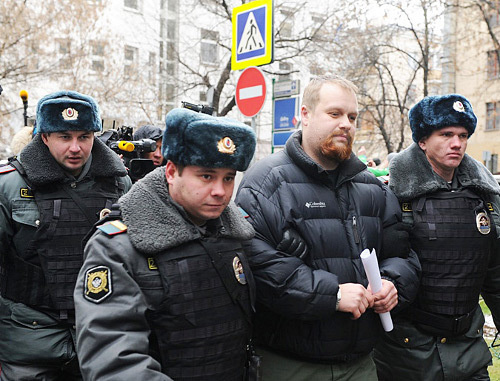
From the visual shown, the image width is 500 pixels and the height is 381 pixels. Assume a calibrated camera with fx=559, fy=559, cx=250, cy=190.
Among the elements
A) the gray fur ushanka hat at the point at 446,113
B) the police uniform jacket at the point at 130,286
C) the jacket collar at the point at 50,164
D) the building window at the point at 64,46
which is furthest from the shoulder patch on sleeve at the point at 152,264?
the building window at the point at 64,46

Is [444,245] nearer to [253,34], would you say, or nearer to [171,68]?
[253,34]

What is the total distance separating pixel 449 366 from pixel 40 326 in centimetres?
246

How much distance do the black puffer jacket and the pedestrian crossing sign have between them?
4.08 meters

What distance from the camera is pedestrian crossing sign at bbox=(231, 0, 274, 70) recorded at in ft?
22.4

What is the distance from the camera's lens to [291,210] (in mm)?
2791

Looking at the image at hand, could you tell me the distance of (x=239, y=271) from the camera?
2.38 meters

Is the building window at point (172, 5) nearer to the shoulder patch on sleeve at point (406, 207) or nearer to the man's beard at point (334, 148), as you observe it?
the shoulder patch on sleeve at point (406, 207)

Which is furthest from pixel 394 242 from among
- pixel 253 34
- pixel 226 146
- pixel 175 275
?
pixel 253 34

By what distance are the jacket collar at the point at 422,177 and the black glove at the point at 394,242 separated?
0.37m

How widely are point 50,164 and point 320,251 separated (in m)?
1.72

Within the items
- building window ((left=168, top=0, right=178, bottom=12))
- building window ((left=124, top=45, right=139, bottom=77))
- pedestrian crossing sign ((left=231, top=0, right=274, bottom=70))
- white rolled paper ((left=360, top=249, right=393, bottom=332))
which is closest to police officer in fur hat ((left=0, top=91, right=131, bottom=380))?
white rolled paper ((left=360, top=249, right=393, bottom=332))

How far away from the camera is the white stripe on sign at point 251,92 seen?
697 cm

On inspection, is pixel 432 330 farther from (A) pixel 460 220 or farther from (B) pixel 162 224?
(B) pixel 162 224

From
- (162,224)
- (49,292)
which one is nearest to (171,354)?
(162,224)
